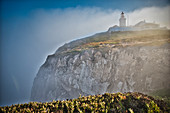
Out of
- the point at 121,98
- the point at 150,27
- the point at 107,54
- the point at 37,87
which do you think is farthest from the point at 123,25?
the point at 121,98

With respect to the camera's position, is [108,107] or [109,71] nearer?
[108,107]

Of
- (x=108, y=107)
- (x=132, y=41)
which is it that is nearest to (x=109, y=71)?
(x=132, y=41)

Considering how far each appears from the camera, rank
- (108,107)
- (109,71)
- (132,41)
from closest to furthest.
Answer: (108,107) → (109,71) → (132,41)

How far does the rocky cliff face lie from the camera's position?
24234 mm

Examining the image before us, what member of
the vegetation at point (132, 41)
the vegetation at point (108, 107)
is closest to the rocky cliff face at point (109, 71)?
the vegetation at point (132, 41)

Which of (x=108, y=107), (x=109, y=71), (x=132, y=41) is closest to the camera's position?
(x=108, y=107)

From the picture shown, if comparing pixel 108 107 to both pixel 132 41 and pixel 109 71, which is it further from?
pixel 132 41

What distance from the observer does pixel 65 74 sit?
32.0 metres

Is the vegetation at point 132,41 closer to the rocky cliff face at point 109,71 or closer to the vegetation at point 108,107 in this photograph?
the rocky cliff face at point 109,71

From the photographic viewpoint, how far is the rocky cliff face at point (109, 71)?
24234 mm

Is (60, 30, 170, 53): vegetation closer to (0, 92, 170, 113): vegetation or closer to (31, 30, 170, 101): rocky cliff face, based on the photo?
(31, 30, 170, 101): rocky cliff face

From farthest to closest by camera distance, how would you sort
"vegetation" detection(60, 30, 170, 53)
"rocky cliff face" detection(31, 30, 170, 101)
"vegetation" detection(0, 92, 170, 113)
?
→ "vegetation" detection(60, 30, 170, 53), "rocky cliff face" detection(31, 30, 170, 101), "vegetation" detection(0, 92, 170, 113)

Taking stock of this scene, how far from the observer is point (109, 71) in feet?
91.6

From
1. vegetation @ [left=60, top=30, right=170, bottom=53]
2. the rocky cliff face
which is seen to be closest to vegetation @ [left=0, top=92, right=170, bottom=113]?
the rocky cliff face
